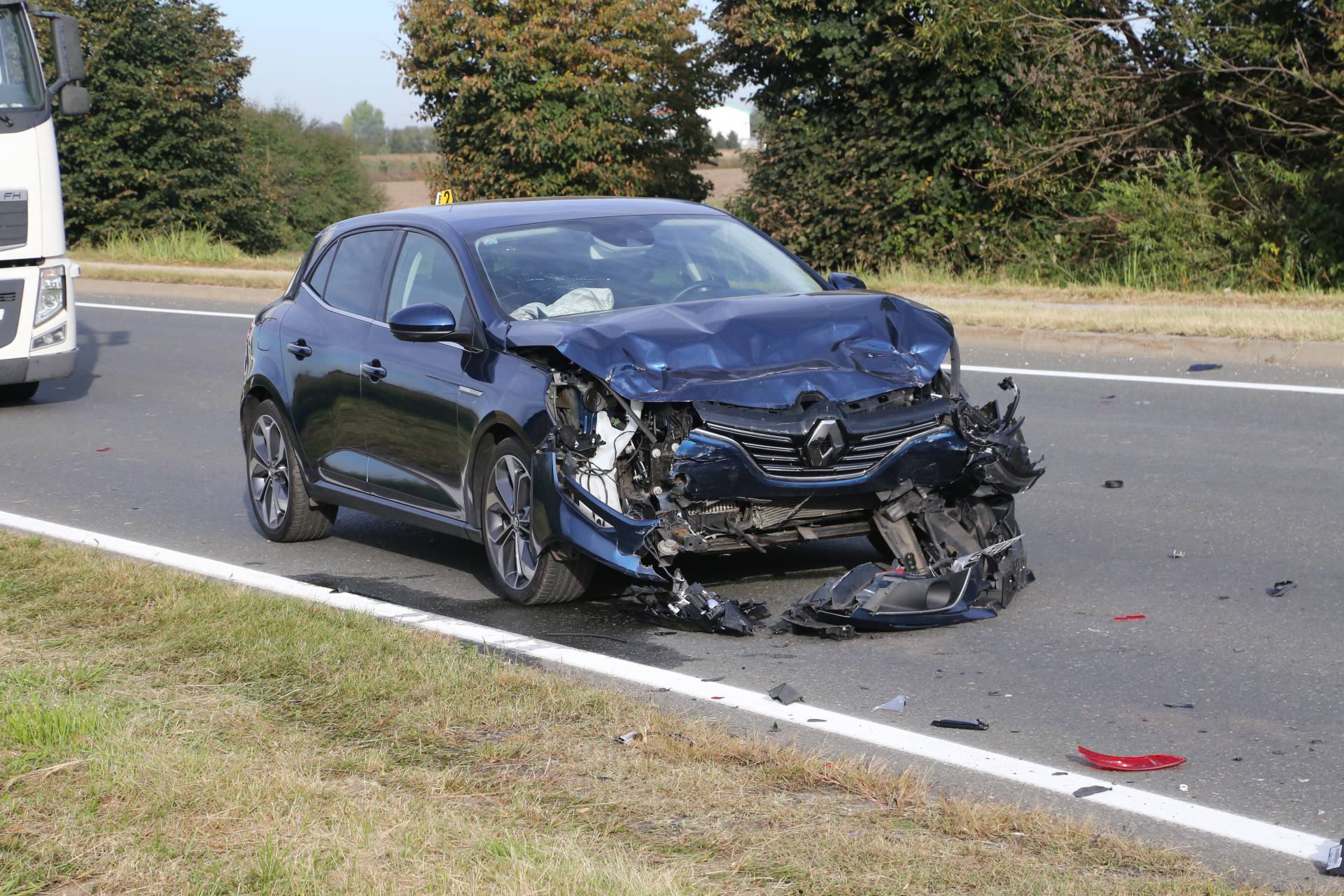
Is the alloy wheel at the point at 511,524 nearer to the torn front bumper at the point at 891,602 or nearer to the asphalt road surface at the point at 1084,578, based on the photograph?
the asphalt road surface at the point at 1084,578

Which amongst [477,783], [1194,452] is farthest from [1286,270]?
[477,783]

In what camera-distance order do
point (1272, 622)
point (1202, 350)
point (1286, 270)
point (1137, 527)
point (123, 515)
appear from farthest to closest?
point (1286, 270) < point (1202, 350) < point (123, 515) < point (1137, 527) < point (1272, 622)

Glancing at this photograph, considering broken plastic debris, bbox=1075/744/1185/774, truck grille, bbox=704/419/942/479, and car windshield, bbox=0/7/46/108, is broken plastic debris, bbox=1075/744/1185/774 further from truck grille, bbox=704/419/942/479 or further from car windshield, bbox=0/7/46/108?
car windshield, bbox=0/7/46/108

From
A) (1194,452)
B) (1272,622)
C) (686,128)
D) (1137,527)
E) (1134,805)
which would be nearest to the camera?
(1134,805)

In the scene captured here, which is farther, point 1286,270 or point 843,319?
point 1286,270

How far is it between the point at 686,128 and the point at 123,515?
2378cm

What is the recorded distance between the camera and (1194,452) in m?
10.3

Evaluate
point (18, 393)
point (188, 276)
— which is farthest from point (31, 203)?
point (188, 276)

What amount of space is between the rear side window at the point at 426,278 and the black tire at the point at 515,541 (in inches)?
30.2

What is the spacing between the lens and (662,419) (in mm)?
6461

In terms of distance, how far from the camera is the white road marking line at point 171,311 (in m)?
21.4

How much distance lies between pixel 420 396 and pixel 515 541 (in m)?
0.88

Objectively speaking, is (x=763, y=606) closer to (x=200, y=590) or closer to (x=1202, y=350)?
(x=200, y=590)

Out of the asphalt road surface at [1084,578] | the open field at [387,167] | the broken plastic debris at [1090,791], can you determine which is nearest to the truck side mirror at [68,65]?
the asphalt road surface at [1084,578]
